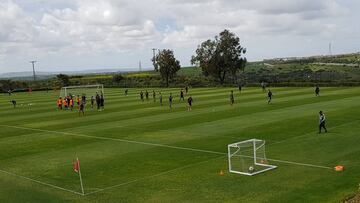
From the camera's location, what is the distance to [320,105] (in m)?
43.4

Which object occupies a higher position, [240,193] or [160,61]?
[160,61]

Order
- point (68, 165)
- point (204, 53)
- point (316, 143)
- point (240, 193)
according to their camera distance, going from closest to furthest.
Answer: point (240, 193) < point (68, 165) < point (316, 143) < point (204, 53)

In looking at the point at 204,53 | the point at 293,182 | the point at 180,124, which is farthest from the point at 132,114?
the point at 204,53

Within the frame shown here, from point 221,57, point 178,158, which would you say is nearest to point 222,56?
point 221,57

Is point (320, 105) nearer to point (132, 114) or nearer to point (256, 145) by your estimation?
point (132, 114)


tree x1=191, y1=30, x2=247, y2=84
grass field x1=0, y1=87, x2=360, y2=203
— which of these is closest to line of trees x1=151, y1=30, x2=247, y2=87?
tree x1=191, y1=30, x2=247, y2=84

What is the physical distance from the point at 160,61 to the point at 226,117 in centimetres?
7656

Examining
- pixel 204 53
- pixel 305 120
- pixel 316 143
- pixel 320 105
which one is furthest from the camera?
pixel 204 53

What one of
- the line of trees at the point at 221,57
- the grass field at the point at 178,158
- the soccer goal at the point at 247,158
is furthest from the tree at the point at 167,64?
the soccer goal at the point at 247,158

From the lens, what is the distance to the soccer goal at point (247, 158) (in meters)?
19.4

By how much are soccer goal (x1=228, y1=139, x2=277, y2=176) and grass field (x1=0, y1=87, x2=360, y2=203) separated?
56 centimetres

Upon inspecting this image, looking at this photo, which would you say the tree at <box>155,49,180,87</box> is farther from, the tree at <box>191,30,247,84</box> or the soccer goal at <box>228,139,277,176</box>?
the soccer goal at <box>228,139,277,176</box>

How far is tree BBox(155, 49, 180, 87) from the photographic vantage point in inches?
4412

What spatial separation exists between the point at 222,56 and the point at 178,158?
83.1 m
